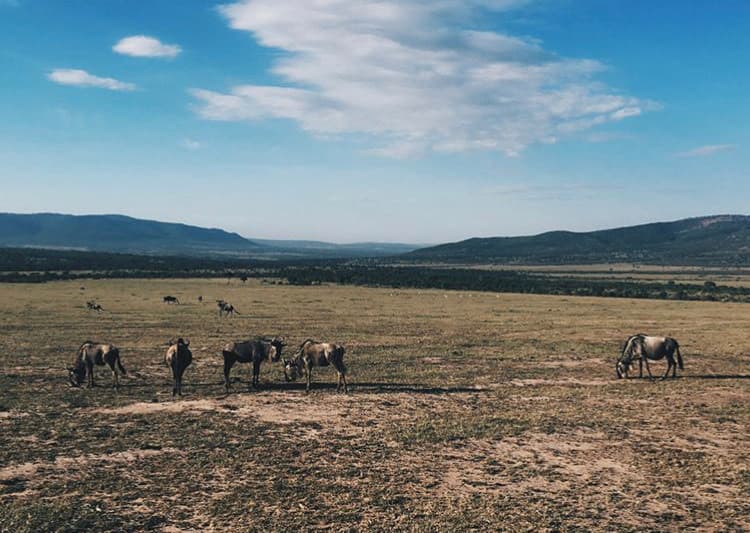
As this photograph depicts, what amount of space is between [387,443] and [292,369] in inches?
263

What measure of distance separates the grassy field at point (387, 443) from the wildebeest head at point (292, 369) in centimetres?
42

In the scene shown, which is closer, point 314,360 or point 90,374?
point 90,374

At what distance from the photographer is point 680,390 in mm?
18609

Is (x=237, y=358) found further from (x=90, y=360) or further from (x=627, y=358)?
(x=627, y=358)

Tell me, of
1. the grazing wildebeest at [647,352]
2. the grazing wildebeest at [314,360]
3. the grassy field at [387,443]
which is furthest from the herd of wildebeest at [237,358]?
the grazing wildebeest at [647,352]

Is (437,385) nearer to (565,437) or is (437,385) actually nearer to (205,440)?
(565,437)

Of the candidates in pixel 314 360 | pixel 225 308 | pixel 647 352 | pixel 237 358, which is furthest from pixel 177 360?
pixel 225 308

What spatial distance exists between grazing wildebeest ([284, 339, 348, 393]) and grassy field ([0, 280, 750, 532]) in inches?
22.1

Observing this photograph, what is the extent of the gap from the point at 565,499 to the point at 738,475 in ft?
12.5

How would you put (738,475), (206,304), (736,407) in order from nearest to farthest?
(738,475)
(736,407)
(206,304)

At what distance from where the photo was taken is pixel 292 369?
18.9 metres

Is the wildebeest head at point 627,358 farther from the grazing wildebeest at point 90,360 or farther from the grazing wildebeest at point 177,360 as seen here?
the grazing wildebeest at point 90,360

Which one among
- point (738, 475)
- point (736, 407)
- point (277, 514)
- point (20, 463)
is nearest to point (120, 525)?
point (277, 514)

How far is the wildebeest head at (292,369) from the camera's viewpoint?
61.9 ft
